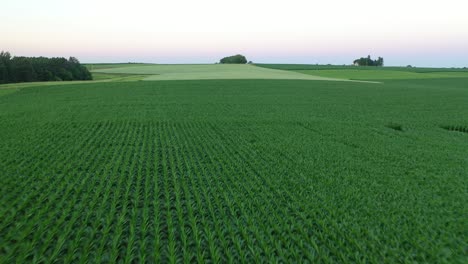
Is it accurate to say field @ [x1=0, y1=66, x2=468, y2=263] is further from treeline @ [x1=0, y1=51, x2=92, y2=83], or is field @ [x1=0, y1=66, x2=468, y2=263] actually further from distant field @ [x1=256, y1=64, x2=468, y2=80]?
distant field @ [x1=256, y1=64, x2=468, y2=80]

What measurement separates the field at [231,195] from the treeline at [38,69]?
164 feet

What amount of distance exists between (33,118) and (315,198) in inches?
531

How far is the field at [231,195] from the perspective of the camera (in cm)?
442

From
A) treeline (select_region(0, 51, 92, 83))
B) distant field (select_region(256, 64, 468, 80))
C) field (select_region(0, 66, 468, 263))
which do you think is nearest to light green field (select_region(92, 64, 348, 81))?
distant field (select_region(256, 64, 468, 80))

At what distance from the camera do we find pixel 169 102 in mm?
22047

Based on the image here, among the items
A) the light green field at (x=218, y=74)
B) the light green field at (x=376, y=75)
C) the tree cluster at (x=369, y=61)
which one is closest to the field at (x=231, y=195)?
the light green field at (x=218, y=74)

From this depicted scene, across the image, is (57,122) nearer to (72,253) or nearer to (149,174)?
(149,174)

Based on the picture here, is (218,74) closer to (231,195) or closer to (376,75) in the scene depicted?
(376,75)

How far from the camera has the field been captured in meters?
4.42

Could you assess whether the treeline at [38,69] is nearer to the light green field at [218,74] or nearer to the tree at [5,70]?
the tree at [5,70]

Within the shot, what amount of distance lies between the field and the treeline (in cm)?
4985

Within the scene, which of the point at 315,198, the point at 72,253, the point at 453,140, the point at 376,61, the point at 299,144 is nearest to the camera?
the point at 72,253

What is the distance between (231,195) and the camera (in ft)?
20.3

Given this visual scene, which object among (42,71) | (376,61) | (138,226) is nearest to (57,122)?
(138,226)
